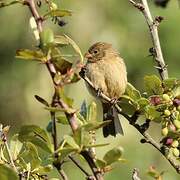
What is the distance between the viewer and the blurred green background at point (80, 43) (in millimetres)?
7598

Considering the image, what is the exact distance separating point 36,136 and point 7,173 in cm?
13

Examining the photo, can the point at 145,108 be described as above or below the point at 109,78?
above

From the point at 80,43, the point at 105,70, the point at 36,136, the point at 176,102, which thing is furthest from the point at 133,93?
the point at 80,43

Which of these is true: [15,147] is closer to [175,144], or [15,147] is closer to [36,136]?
[36,136]

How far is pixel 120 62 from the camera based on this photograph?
4551 mm

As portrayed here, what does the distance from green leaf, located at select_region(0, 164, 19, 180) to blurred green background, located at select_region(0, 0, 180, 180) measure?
214 inches

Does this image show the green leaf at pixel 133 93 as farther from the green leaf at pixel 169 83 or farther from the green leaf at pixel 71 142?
the green leaf at pixel 71 142

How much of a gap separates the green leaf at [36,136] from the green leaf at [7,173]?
0.09 metres

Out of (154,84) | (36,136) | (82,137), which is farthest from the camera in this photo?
(154,84)

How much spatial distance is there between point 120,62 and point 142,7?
2.30 meters

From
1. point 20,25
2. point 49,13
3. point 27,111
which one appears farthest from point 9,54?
point 49,13

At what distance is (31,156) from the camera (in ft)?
5.40

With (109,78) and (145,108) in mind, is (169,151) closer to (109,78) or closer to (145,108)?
(145,108)

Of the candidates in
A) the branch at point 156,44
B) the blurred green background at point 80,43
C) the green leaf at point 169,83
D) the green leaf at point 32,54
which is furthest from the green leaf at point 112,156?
the blurred green background at point 80,43
